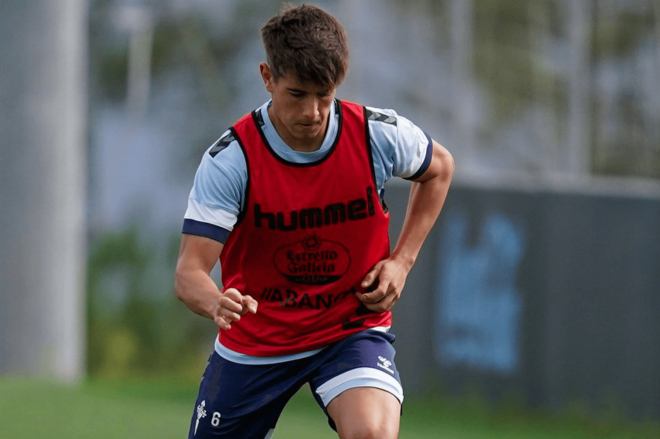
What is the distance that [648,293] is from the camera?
30.9 ft

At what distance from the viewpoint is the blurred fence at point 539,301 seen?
9516 millimetres

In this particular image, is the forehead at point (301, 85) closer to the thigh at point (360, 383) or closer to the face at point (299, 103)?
the face at point (299, 103)

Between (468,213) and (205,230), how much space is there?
622 cm

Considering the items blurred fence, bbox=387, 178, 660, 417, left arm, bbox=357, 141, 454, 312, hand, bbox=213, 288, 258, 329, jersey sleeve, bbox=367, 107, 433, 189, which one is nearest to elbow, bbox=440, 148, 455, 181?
left arm, bbox=357, 141, 454, 312

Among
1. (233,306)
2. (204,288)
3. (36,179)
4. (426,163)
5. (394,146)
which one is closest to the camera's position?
(233,306)

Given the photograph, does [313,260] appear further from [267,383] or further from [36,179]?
[36,179]

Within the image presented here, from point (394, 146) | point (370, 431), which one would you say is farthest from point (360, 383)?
point (394, 146)

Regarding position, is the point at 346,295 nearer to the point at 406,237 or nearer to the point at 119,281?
the point at 406,237

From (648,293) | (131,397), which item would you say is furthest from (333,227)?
(131,397)

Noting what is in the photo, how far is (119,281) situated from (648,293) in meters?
7.90

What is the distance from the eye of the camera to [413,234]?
551cm

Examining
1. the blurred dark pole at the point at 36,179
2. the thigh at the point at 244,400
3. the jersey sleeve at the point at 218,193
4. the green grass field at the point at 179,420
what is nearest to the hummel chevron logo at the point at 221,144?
the jersey sleeve at the point at 218,193

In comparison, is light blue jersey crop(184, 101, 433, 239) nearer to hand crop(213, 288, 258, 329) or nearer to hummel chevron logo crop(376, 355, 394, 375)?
hand crop(213, 288, 258, 329)

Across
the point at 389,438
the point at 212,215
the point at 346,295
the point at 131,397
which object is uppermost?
the point at 212,215
